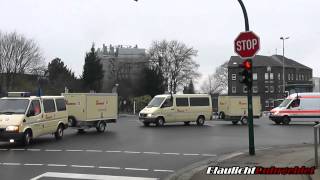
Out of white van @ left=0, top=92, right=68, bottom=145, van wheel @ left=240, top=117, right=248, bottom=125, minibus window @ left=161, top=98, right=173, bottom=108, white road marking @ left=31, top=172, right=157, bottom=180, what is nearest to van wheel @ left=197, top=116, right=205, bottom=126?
minibus window @ left=161, top=98, right=173, bottom=108

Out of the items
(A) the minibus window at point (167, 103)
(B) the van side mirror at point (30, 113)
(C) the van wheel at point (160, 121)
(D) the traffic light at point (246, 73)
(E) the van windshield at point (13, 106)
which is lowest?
(C) the van wheel at point (160, 121)

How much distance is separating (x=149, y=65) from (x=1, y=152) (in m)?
76.2

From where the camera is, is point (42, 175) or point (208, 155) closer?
point (42, 175)

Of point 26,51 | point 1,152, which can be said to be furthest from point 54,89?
point 1,152

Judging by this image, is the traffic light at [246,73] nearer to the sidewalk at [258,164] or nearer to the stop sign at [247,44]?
the stop sign at [247,44]

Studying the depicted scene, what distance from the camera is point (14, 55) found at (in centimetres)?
7781

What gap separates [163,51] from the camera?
96062mm

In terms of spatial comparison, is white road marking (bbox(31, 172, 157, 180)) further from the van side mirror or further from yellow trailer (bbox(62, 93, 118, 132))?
yellow trailer (bbox(62, 93, 118, 132))

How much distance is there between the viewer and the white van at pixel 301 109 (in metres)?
40.6

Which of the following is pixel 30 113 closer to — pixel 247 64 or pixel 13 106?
pixel 13 106

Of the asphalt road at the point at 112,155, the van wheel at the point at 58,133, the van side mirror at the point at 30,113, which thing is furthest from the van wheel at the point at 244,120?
the van side mirror at the point at 30,113

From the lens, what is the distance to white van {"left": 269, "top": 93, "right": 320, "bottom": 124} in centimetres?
4062

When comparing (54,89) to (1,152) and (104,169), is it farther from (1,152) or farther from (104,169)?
(104,169)

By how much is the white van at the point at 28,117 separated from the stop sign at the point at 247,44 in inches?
360
